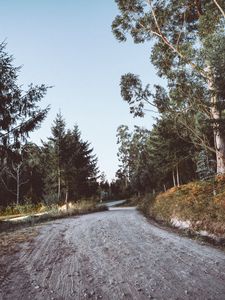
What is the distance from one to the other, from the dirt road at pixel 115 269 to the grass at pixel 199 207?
1231mm

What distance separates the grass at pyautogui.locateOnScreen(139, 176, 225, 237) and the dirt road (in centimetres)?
123

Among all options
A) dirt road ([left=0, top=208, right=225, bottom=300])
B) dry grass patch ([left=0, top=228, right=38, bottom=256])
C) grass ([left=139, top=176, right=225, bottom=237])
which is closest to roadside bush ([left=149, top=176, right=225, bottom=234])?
grass ([left=139, top=176, right=225, bottom=237])

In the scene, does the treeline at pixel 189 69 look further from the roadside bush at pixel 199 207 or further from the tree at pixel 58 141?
the tree at pixel 58 141

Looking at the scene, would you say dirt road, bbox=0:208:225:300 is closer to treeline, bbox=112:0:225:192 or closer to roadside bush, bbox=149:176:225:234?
roadside bush, bbox=149:176:225:234

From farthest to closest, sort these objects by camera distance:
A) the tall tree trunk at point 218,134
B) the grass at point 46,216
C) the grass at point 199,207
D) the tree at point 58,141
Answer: the tree at point 58,141
the tall tree trunk at point 218,134
the grass at point 46,216
the grass at point 199,207

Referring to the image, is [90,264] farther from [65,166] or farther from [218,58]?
[65,166]

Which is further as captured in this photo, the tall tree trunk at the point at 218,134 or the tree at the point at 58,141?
the tree at the point at 58,141

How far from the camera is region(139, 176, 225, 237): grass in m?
9.18

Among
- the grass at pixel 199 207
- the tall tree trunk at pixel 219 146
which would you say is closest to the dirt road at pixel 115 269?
the grass at pixel 199 207

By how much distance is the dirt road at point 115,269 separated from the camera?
14.7 ft

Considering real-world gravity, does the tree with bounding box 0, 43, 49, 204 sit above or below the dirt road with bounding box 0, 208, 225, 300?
above

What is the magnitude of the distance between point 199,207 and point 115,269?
6046mm

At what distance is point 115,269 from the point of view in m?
5.74

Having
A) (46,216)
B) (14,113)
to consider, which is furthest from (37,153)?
(14,113)
